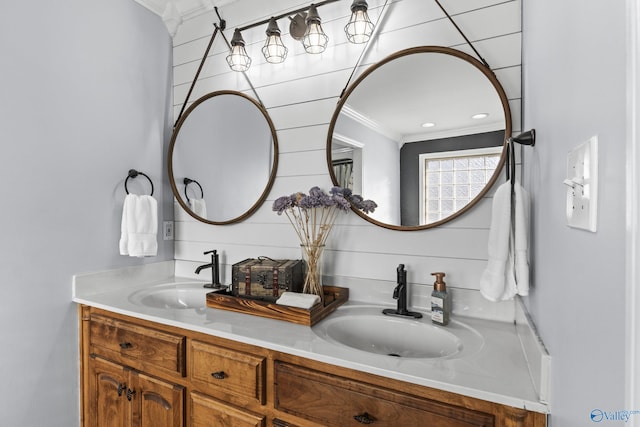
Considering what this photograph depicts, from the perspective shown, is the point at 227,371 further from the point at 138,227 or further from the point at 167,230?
the point at 167,230

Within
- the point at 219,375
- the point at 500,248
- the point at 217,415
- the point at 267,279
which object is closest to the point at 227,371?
the point at 219,375

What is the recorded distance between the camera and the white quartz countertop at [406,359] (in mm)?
815

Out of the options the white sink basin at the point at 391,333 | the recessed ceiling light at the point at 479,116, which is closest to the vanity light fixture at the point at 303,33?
the recessed ceiling light at the point at 479,116

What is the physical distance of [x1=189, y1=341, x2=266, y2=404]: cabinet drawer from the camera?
3.66 feet

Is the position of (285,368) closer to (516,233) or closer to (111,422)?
(516,233)

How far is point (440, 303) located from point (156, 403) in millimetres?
1159

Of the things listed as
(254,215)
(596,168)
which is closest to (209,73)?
(254,215)

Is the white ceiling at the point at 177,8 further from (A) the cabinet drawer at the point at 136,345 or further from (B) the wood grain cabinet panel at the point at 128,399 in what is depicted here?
(B) the wood grain cabinet panel at the point at 128,399

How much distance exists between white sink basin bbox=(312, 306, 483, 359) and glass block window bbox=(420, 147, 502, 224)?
407mm

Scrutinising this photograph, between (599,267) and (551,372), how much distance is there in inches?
16.0

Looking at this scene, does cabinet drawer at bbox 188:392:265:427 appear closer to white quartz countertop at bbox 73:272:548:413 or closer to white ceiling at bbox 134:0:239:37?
white quartz countertop at bbox 73:272:548:413

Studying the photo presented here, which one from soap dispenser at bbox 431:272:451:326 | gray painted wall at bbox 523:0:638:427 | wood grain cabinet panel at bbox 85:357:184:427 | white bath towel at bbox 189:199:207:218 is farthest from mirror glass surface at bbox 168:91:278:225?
gray painted wall at bbox 523:0:638:427

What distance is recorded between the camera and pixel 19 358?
145 cm

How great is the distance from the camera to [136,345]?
4.62 ft
